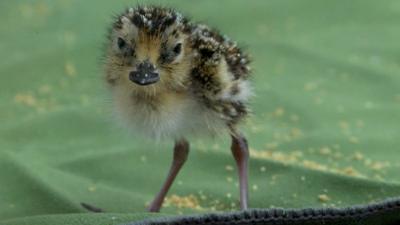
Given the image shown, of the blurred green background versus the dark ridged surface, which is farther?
the blurred green background

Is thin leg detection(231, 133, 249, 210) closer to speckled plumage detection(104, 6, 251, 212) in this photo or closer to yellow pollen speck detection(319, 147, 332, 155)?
speckled plumage detection(104, 6, 251, 212)

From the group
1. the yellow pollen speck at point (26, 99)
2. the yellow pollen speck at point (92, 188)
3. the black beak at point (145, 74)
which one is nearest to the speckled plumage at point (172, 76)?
the black beak at point (145, 74)

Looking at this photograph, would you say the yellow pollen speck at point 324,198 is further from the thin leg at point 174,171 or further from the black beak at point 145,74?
the black beak at point 145,74

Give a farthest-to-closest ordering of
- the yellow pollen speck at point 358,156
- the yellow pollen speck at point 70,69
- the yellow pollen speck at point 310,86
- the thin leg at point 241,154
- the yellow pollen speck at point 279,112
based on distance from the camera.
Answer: the yellow pollen speck at point 70,69, the yellow pollen speck at point 310,86, the yellow pollen speck at point 279,112, the yellow pollen speck at point 358,156, the thin leg at point 241,154

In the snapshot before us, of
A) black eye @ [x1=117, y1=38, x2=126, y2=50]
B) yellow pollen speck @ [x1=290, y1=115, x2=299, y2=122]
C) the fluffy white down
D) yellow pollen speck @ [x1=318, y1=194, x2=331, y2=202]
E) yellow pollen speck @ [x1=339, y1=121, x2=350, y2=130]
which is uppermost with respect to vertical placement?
yellow pollen speck @ [x1=290, y1=115, x2=299, y2=122]

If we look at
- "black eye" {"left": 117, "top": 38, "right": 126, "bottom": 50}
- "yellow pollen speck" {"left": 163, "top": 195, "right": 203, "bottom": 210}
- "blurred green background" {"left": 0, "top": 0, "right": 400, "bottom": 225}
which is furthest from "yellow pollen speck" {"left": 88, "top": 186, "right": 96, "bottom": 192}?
"black eye" {"left": 117, "top": 38, "right": 126, "bottom": 50}

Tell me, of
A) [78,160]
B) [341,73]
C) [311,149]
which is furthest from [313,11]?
[78,160]

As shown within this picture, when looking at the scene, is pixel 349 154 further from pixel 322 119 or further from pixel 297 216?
pixel 297 216
